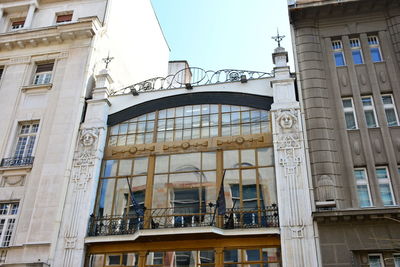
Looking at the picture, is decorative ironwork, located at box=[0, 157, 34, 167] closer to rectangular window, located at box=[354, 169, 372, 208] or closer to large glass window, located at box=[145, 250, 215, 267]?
large glass window, located at box=[145, 250, 215, 267]

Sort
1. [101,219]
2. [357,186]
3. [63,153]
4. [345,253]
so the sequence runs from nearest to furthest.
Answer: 1. [345,253]
2. [357,186]
3. [101,219]
4. [63,153]

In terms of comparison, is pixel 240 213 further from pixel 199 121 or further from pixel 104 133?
pixel 104 133

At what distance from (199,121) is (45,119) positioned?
7259 mm

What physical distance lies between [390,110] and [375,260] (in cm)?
603

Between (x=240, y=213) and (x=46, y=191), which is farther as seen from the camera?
(x=46, y=191)

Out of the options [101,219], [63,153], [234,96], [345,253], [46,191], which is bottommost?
[345,253]

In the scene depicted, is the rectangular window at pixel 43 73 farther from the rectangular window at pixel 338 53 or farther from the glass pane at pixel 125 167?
the rectangular window at pixel 338 53

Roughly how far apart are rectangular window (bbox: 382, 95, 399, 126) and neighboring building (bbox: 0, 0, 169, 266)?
1306 centimetres

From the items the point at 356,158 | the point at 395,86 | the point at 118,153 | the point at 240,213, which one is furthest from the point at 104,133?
the point at 395,86

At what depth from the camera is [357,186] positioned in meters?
14.8

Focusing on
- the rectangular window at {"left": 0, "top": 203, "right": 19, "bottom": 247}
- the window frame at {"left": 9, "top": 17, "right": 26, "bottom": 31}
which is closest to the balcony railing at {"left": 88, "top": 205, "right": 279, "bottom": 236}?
the rectangular window at {"left": 0, "top": 203, "right": 19, "bottom": 247}

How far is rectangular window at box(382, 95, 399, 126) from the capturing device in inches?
624

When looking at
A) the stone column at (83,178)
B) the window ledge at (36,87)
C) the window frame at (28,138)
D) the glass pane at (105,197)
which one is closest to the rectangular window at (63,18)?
the window ledge at (36,87)

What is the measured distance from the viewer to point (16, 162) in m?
18.2
